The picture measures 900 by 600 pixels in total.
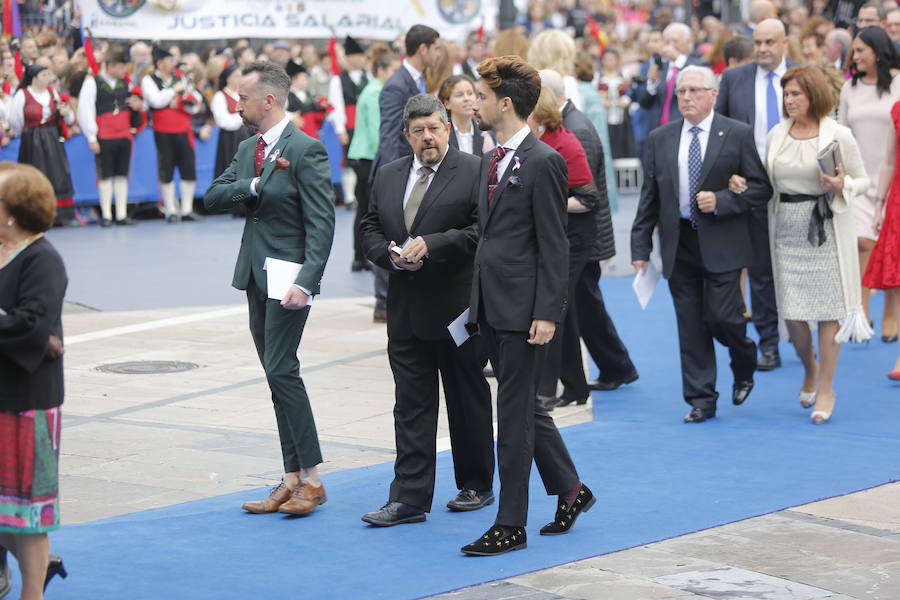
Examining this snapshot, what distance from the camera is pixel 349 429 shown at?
8.54m

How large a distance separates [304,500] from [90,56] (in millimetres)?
13185

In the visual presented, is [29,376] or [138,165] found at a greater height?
[29,376]

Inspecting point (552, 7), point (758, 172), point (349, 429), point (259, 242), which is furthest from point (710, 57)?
point (552, 7)

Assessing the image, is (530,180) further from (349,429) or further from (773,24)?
(773,24)

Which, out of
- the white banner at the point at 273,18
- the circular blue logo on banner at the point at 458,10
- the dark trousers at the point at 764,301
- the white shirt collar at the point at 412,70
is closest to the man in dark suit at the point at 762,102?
the dark trousers at the point at 764,301

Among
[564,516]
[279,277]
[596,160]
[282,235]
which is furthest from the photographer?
[596,160]

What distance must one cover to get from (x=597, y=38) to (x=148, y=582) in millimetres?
22526

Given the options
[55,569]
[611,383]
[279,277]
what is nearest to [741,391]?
[611,383]

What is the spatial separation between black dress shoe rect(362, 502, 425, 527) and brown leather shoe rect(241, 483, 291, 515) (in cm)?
40

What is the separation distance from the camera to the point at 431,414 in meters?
6.78

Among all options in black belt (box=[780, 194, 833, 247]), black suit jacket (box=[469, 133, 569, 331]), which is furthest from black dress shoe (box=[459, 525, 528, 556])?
black belt (box=[780, 194, 833, 247])

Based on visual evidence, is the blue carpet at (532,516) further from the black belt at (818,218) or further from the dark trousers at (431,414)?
the black belt at (818,218)

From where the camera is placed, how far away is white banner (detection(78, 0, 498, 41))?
18.5 m

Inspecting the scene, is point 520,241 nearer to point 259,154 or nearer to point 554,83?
point 259,154
